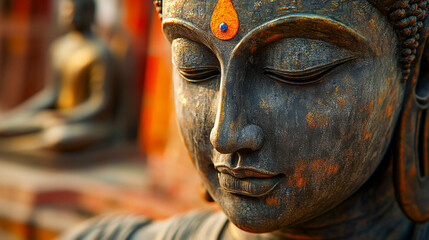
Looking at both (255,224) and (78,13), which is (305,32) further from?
(78,13)

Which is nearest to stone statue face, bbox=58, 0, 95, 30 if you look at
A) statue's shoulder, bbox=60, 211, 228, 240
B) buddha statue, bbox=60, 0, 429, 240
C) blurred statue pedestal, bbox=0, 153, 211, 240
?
blurred statue pedestal, bbox=0, 153, 211, 240

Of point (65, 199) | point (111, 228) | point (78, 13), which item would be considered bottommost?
point (65, 199)

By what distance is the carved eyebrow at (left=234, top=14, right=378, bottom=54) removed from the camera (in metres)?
0.75

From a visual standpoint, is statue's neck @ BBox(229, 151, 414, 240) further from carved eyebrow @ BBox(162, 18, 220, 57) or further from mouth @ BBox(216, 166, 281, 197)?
carved eyebrow @ BBox(162, 18, 220, 57)

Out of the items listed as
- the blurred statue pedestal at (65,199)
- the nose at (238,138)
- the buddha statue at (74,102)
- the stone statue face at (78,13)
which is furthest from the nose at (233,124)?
the stone statue face at (78,13)

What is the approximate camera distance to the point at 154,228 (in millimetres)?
1189

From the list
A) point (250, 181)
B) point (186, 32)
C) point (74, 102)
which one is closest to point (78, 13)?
point (74, 102)

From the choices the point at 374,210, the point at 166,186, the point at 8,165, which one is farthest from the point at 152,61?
the point at 374,210

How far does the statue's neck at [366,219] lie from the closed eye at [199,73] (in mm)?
332

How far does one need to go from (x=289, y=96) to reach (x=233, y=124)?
0.09m

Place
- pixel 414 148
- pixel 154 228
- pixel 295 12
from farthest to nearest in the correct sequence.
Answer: pixel 154 228 < pixel 414 148 < pixel 295 12

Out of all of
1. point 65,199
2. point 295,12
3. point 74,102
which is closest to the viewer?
point 295,12

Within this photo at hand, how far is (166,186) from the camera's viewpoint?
3.05 metres

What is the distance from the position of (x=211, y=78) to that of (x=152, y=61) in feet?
9.21
